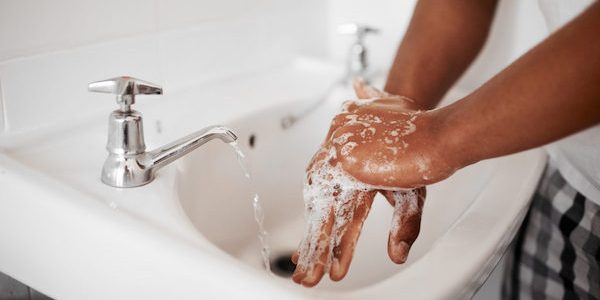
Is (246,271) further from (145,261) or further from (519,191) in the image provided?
(519,191)

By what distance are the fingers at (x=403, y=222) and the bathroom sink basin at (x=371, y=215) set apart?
3 cm

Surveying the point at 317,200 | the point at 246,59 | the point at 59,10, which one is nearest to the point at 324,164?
the point at 317,200

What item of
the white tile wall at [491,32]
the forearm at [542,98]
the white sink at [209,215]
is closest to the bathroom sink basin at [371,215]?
the white sink at [209,215]

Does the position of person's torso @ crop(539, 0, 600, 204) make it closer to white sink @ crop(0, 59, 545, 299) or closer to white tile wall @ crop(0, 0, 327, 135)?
white sink @ crop(0, 59, 545, 299)

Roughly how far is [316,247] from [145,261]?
0.50 feet

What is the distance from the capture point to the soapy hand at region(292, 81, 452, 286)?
20.6 inches

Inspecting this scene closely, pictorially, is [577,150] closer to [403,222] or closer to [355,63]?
[403,222]

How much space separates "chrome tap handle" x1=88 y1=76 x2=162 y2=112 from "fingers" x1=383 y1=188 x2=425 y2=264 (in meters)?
0.24

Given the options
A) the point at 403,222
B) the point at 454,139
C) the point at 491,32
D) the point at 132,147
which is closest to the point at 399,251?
the point at 403,222

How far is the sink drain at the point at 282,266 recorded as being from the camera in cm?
87

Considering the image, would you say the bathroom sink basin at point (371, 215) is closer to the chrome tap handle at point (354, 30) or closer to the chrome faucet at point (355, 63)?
the chrome faucet at point (355, 63)

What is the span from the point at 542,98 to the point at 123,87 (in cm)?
35

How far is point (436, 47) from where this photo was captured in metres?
0.73

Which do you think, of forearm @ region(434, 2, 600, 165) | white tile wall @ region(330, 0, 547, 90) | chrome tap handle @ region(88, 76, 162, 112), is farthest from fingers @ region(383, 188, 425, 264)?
white tile wall @ region(330, 0, 547, 90)
